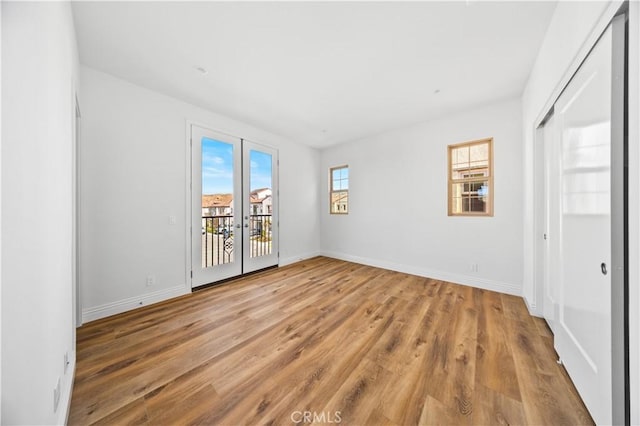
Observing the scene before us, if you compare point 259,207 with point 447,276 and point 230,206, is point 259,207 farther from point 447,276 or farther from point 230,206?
point 447,276

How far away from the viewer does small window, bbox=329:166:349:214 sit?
5.18 m

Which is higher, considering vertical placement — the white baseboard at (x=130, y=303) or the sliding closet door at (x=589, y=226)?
the sliding closet door at (x=589, y=226)

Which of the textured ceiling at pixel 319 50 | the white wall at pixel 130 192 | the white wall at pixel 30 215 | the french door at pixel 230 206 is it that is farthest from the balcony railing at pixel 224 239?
the white wall at pixel 30 215

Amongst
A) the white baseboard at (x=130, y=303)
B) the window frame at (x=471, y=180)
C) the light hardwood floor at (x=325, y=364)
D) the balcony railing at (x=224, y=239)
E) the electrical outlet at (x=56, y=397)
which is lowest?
the light hardwood floor at (x=325, y=364)

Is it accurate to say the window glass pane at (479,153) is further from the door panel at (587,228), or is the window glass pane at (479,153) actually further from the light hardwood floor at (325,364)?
the light hardwood floor at (325,364)

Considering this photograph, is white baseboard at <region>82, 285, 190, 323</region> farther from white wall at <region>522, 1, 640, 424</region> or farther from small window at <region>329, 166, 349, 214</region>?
white wall at <region>522, 1, 640, 424</region>

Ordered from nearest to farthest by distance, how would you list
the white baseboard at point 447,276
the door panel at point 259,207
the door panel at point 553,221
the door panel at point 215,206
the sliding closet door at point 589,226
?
the sliding closet door at point 589,226 → the door panel at point 553,221 → the white baseboard at point 447,276 → the door panel at point 215,206 → the door panel at point 259,207

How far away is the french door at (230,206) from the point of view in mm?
3279

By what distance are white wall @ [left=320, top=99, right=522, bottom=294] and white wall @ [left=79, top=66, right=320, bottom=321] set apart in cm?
313

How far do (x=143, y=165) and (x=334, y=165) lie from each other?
12.2ft

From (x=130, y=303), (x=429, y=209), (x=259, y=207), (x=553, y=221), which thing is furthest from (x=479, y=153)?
(x=130, y=303)

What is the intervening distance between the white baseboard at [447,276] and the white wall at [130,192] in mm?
3381

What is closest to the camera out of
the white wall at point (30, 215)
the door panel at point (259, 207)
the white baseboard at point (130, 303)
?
the white wall at point (30, 215)

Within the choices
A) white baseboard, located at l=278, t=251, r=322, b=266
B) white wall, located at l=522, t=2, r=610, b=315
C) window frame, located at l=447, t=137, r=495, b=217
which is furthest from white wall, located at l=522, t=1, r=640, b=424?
white baseboard, located at l=278, t=251, r=322, b=266
